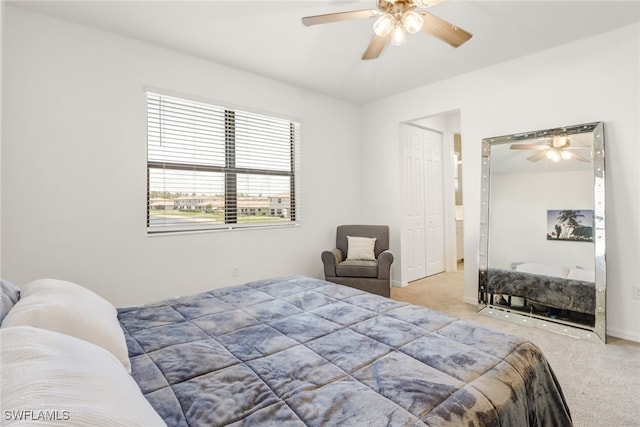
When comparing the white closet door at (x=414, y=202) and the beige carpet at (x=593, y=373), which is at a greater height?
the white closet door at (x=414, y=202)

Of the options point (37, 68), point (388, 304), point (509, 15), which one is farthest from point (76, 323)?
point (509, 15)

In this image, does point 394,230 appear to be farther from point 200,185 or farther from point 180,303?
point 180,303

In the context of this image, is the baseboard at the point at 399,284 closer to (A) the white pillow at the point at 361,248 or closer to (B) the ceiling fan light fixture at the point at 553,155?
(A) the white pillow at the point at 361,248

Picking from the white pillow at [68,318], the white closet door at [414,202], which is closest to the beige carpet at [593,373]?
the white closet door at [414,202]

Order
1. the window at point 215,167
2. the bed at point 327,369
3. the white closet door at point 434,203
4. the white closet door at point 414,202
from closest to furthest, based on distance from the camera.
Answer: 1. the bed at point 327,369
2. the window at point 215,167
3. the white closet door at point 414,202
4. the white closet door at point 434,203

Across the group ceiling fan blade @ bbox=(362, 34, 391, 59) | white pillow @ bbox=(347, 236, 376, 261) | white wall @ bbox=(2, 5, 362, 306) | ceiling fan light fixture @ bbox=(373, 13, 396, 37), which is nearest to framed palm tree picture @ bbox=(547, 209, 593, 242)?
white pillow @ bbox=(347, 236, 376, 261)

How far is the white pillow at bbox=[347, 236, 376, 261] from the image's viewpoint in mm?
4171

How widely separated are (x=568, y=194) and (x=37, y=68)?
4.83 m

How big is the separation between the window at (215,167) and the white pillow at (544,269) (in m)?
2.70

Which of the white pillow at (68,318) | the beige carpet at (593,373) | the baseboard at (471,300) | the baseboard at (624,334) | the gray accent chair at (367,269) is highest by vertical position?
the white pillow at (68,318)

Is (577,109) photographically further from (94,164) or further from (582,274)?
(94,164)

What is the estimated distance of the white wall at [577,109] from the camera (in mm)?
2836

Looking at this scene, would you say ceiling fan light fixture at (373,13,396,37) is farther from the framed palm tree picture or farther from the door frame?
the door frame

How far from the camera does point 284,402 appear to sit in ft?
3.28
